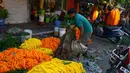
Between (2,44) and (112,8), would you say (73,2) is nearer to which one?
(112,8)

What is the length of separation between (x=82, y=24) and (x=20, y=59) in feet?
8.31

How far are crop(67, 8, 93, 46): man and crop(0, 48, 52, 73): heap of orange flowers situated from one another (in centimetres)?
157

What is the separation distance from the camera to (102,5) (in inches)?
524

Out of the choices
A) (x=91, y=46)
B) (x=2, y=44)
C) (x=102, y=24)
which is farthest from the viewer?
(x=102, y=24)

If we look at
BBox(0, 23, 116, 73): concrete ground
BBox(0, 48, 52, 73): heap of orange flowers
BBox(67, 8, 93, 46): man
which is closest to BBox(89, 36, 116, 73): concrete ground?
BBox(0, 23, 116, 73): concrete ground

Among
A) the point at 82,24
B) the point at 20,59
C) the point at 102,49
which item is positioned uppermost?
the point at 82,24

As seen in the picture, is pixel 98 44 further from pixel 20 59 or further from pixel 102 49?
pixel 20 59

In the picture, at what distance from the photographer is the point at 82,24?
8.98 meters

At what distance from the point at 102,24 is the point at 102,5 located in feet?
3.69

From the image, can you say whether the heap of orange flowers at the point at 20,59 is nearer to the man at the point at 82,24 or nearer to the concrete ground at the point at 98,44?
the man at the point at 82,24

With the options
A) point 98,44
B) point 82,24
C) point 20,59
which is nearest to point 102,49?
point 98,44

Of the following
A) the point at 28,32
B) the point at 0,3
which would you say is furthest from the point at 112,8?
the point at 0,3

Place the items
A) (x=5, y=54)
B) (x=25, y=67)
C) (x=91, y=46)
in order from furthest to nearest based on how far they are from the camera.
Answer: (x=91, y=46) → (x=5, y=54) → (x=25, y=67)

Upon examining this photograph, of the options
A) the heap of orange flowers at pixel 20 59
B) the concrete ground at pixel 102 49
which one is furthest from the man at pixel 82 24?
the heap of orange flowers at pixel 20 59
